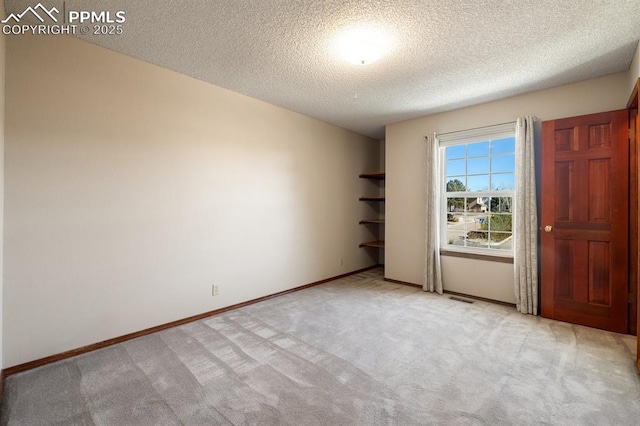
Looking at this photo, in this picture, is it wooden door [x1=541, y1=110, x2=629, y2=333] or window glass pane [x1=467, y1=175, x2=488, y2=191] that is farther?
window glass pane [x1=467, y1=175, x2=488, y2=191]

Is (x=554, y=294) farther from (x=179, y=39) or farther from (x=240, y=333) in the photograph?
(x=179, y=39)

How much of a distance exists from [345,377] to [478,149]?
11.2 feet

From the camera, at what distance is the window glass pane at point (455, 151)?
4.07m

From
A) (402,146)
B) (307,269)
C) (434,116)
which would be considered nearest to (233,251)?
(307,269)

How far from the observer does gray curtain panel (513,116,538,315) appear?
326 centimetres

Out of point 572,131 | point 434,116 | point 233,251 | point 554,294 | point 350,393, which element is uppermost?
point 434,116

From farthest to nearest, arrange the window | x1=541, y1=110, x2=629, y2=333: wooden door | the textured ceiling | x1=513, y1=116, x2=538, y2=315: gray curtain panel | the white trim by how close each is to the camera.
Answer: the window, the white trim, x1=513, y1=116, x2=538, y2=315: gray curtain panel, x1=541, y1=110, x2=629, y2=333: wooden door, the textured ceiling

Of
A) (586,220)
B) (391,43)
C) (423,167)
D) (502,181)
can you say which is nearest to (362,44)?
(391,43)

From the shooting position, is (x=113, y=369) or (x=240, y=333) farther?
(x=240, y=333)

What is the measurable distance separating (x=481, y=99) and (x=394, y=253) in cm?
250

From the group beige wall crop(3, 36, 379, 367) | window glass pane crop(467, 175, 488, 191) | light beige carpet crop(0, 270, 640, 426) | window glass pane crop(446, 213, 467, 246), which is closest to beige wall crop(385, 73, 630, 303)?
window glass pane crop(446, 213, 467, 246)

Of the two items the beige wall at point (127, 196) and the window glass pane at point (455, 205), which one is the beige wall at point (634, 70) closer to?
the window glass pane at point (455, 205)

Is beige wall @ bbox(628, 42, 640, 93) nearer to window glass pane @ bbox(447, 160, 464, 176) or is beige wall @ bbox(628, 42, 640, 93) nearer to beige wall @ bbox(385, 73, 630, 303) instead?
beige wall @ bbox(385, 73, 630, 303)

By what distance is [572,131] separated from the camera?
9.78ft
